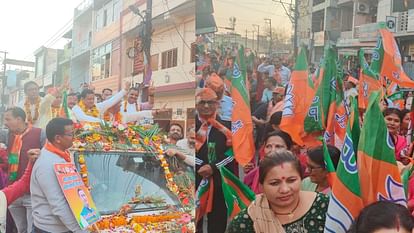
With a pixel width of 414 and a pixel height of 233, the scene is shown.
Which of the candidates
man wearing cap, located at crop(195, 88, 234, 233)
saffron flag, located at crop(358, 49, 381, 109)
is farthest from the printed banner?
saffron flag, located at crop(358, 49, 381, 109)

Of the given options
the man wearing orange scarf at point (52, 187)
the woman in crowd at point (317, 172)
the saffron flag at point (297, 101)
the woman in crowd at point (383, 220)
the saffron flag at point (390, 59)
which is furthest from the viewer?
the saffron flag at point (390, 59)

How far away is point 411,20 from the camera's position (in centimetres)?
240

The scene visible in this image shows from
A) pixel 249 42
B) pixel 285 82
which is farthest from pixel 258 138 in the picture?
pixel 249 42

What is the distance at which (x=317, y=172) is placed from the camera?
2.02 m

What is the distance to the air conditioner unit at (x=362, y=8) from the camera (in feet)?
7.60

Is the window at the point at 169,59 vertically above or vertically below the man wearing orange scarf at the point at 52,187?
above

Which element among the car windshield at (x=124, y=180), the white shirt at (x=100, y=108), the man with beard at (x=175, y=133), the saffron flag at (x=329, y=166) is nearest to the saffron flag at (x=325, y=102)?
the saffron flag at (x=329, y=166)

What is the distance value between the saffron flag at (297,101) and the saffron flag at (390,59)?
53cm

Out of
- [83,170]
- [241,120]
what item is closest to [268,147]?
[241,120]

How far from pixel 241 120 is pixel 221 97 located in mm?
147

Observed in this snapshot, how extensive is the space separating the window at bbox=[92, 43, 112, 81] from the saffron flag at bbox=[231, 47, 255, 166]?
754 millimetres

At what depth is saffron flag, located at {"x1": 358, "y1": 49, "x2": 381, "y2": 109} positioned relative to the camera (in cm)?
257

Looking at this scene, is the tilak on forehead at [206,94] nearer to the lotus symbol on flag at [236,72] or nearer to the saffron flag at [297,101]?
the lotus symbol on flag at [236,72]

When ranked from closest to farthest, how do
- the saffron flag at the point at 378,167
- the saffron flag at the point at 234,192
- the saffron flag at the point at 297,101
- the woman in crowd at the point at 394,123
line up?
the saffron flag at the point at 378,167 → the saffron flag at the point at 234,192 → the saffron flag at the point at 297,101 → the woman in crowd at the point at 394,123
